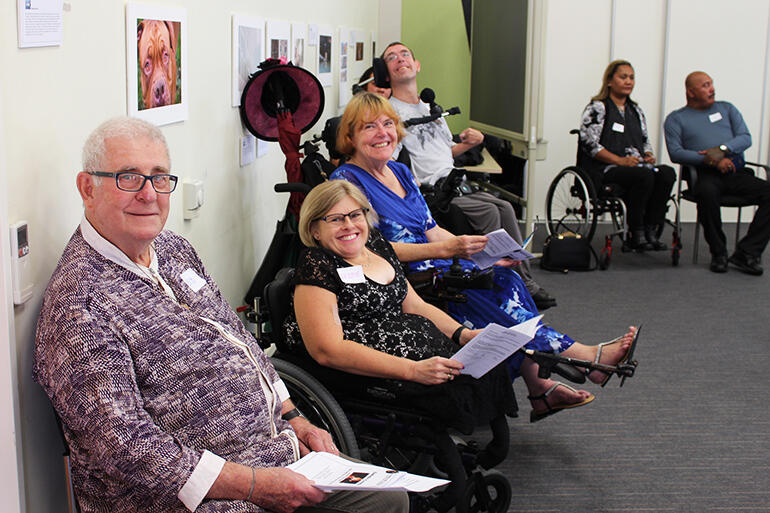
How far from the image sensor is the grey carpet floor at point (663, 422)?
112 inches

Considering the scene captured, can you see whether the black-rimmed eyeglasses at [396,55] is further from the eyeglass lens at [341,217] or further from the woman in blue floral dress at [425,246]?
the eyeglass lens at [341,217]

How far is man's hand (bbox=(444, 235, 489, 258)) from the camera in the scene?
120 inches

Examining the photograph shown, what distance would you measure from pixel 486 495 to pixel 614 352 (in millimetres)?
731

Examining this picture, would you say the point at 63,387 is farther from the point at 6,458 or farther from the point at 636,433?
the point at 636,433

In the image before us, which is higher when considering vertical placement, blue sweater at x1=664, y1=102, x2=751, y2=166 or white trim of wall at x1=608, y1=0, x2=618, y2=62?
white trim of wall at x1=608, y1=0, x2=618, y2=62

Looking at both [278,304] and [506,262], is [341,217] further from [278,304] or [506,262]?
[506,262]

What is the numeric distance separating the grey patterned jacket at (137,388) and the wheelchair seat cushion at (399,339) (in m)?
0.60

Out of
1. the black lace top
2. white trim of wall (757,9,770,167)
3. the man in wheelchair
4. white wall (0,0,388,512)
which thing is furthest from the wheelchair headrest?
white trim of wall (757,9,770,167)

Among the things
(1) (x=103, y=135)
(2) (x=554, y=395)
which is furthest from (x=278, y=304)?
(2) (x=554, y=395)

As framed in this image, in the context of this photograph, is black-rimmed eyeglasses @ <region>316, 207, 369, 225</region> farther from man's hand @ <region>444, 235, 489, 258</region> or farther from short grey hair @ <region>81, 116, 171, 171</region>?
short grey hair @ <region>81, 116, 171, 171</region>

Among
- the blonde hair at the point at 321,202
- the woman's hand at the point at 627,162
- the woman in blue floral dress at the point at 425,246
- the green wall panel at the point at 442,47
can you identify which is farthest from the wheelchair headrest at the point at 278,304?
the green wall panel at the point at 442,47

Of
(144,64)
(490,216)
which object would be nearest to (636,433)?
(490,216)

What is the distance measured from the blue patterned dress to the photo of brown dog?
911 millimetres

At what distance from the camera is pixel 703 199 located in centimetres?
608
